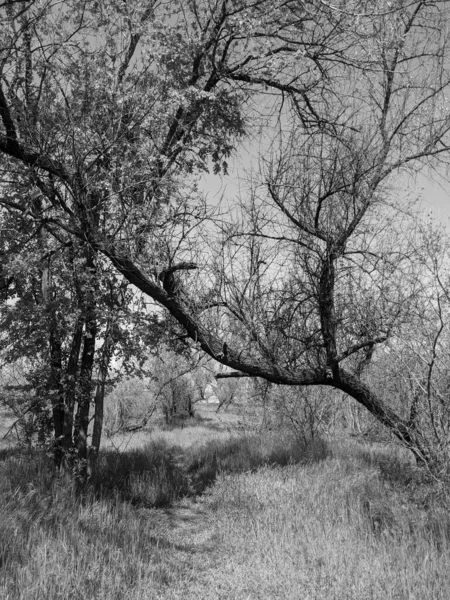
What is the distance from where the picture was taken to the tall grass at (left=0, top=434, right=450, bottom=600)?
11.1 feet

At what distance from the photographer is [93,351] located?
7.32m

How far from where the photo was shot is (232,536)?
16.2 ft

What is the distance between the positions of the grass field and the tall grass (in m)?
0.01

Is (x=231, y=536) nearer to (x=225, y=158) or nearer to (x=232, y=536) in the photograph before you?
(x=232, y=536)

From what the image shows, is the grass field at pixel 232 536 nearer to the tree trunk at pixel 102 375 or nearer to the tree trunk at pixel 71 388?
the tree trunk at pixel 71 388

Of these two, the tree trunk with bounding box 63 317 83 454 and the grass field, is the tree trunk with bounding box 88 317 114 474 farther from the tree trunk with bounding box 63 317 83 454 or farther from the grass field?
the grass field

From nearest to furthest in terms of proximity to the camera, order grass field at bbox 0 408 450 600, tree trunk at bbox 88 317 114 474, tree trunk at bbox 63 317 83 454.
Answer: grass field at bbox 0 408 450 600, tree trunk at bbox 63 317 83 454, tree trunk at bbox 88 317 114 474

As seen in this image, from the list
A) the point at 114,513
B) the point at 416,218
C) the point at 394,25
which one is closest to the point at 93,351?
the point at 114,513

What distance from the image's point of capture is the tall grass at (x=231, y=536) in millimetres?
3373

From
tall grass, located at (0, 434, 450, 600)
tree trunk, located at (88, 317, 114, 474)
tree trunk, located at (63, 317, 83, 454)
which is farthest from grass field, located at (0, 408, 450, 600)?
tree trunk, located at (88, 317, 114, 474)

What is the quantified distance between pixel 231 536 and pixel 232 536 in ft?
0.04

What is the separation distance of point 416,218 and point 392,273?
2.73 feet

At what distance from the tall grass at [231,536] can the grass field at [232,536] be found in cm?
1

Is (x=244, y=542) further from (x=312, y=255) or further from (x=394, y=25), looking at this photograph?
(x=394, y=25)
